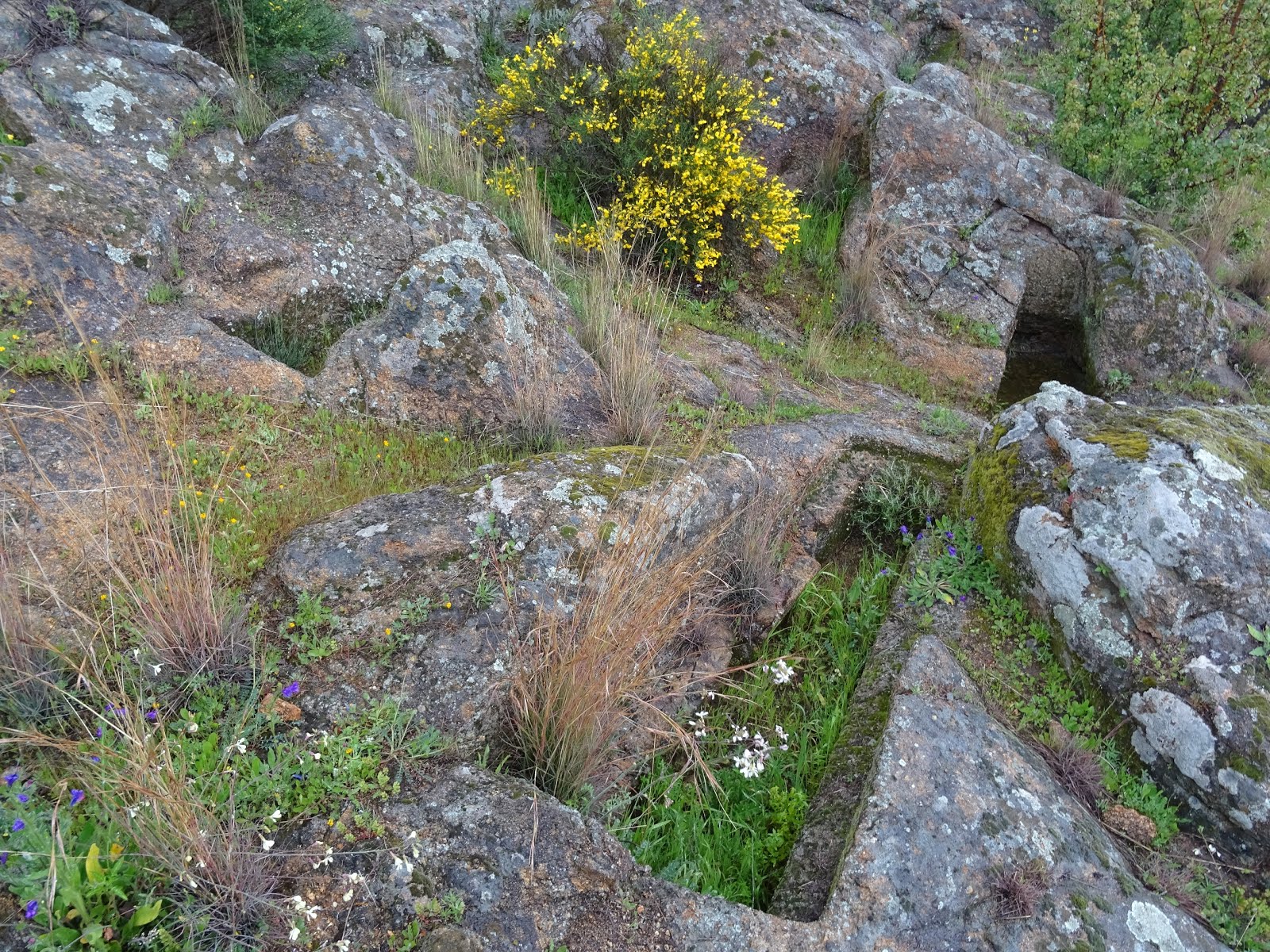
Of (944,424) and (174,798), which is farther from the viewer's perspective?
(944,424)

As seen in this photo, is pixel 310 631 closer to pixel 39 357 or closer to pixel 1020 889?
pixel 39 357

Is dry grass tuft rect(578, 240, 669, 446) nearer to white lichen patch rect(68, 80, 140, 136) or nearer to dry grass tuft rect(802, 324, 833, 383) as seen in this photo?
dry grass tuft rect(802, 324, 833, 383)

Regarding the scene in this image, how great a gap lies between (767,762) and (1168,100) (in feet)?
27.2

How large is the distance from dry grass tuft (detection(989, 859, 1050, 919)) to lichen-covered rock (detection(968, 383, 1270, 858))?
0.93 m

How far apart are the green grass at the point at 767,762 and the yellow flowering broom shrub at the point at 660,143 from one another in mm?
3498

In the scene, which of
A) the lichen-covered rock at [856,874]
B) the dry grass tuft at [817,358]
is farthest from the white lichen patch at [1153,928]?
the dry grass tuft at [817,358]

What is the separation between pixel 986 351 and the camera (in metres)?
6.74

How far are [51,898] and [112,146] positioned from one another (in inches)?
171

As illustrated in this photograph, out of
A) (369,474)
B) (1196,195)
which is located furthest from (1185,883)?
(1196,195)

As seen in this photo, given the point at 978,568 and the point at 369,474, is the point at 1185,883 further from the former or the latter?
the point at 369,474

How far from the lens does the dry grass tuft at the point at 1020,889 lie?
2371 mm

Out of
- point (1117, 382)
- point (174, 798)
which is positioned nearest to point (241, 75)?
point (174, 798)

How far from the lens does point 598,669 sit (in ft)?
7.98

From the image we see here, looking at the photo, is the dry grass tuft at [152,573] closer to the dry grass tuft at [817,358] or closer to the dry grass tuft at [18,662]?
the dry grass tuft at [18,662]
